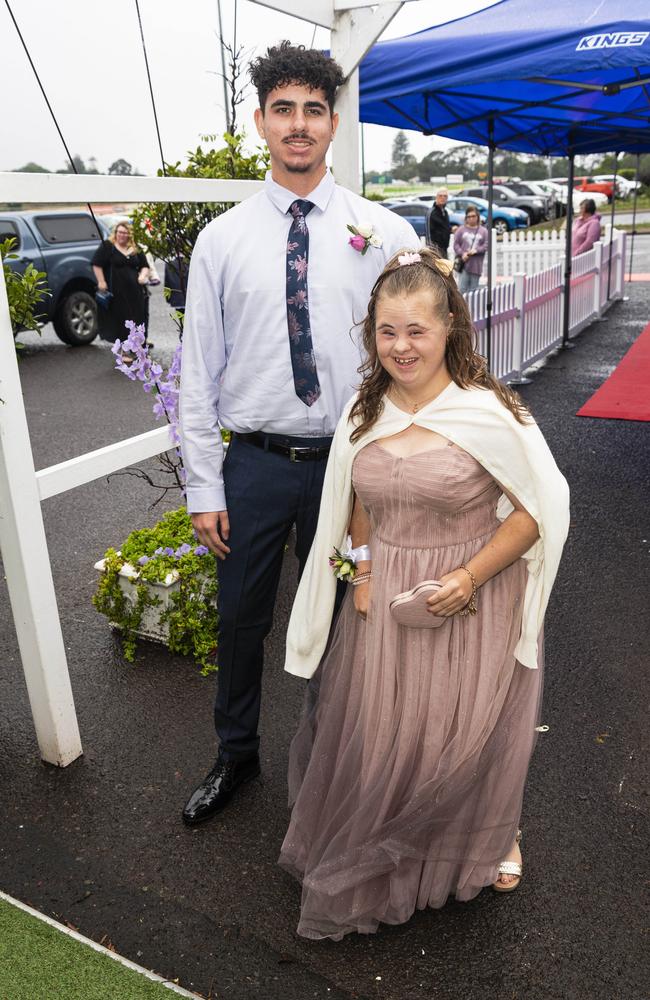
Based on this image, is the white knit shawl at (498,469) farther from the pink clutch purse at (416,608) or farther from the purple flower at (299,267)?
the purple flower at (299,267)

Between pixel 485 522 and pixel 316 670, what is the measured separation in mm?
800

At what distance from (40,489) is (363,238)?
4.54 feet

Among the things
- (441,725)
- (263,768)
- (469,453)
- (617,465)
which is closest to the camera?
(469,453)

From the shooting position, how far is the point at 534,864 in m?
2.74

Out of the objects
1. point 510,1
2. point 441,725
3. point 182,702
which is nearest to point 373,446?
point 441,725

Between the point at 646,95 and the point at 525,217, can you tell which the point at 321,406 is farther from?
the point at 525,217

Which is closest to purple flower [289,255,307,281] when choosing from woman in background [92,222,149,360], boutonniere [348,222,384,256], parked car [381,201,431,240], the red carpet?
boutonniere [348,222,384,256]

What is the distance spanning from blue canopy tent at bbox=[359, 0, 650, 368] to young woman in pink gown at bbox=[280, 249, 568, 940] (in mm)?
4110

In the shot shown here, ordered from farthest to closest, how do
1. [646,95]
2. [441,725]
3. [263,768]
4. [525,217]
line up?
1. [525,217]
2. [646,95]
3. [263,768]
4. [441,725]

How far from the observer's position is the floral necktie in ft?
8.34

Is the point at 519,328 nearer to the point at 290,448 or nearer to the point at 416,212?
the point at 290,448

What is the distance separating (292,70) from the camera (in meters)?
2.46

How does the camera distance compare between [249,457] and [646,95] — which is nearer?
[249,457]

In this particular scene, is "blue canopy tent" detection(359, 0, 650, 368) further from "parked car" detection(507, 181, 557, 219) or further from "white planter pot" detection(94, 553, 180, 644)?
"parked car" detection(507, 181, 557, 219)
